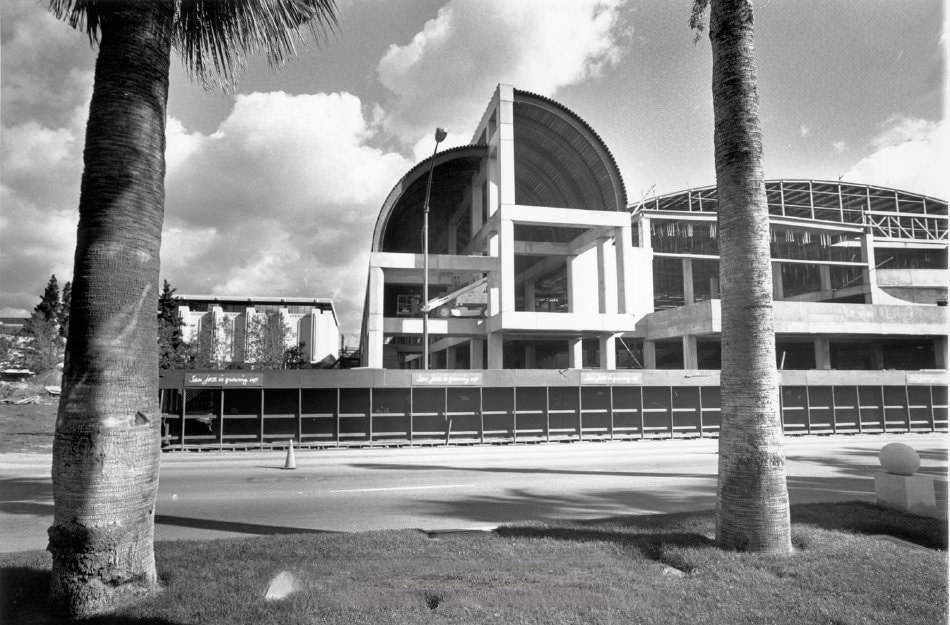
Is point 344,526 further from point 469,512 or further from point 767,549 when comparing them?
point 767,549

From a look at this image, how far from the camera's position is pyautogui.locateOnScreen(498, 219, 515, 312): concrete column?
34.5 m

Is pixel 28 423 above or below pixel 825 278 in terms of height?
below

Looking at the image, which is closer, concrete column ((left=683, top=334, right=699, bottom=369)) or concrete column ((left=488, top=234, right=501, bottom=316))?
concrete column ((left=488, top=234, right=501, bottom=316))

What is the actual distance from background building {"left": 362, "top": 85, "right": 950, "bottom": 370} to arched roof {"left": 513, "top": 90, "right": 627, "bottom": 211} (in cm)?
11

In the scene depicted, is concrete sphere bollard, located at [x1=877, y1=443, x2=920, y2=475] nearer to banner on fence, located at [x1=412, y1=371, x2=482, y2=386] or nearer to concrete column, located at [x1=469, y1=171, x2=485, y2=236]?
banner on fence, located at [x1=412, y1=371, x2=482, y2=386]

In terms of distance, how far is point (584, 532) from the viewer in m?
7.24

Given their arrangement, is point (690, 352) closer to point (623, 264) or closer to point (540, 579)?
point (623, 264)

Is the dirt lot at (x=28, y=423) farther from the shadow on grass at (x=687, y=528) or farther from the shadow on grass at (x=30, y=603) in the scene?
the shadow on grass at (x=687, y=528)

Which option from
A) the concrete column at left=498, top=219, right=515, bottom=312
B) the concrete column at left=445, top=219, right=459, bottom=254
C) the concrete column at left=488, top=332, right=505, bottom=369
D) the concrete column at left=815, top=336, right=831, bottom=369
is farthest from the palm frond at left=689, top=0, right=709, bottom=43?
the concrete column at left=445, top=219, right=459, bottom=254

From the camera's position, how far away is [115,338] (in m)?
4.70

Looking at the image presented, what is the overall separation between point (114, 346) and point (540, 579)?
4117mm

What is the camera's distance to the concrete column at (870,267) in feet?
175

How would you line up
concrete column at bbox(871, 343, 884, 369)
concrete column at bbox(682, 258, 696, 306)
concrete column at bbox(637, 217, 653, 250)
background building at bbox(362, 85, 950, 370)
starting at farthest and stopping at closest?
concrete column at bbox(682, 258, 696, 306) < concrete column at bbox(637, 217, 653, 250) < concrete column at bbox(871, 343, 884, 369) < background building at bbox(362, 85, 950, 370)

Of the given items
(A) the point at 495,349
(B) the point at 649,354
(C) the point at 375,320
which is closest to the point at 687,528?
(A) the point at 495,349
